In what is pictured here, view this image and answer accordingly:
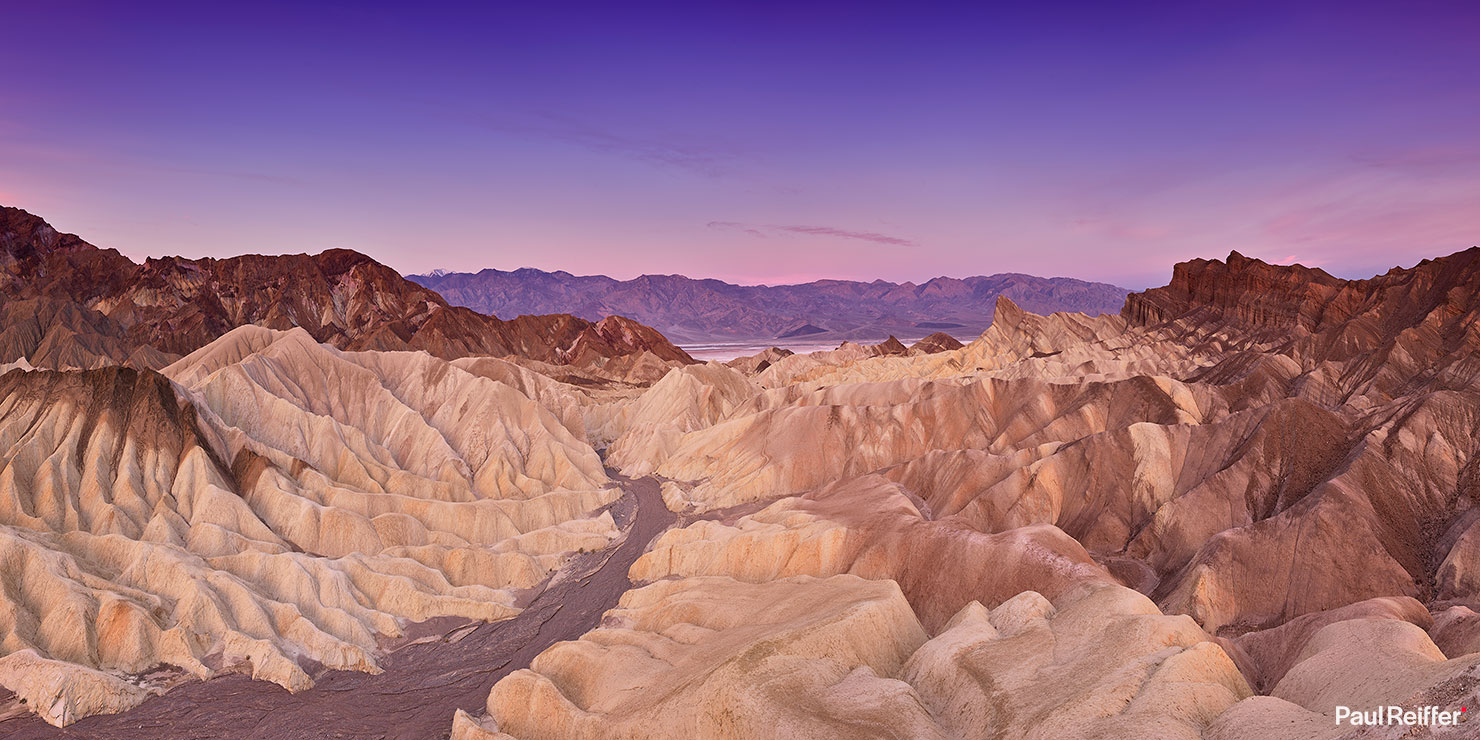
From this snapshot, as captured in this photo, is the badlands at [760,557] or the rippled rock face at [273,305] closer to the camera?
the badlands at [760,557]

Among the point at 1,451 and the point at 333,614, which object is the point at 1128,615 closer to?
the point at 333,614

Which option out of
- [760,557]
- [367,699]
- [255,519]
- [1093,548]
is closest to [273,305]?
[255,519]

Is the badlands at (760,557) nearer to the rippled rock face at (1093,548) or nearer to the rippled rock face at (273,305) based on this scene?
the rippled rock face at (1093,548)

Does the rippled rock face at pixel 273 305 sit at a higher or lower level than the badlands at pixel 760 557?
higher

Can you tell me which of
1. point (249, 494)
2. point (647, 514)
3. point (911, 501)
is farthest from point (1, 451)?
point (911, 501)

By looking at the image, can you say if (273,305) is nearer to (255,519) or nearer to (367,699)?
(255,519)

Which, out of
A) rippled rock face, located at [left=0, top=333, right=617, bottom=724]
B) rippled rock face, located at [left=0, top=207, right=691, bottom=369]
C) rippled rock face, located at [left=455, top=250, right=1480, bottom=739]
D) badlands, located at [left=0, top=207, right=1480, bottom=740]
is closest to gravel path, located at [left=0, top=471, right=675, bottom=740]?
badlands, located at [left=0, top=207, right=1480, bottom=740]

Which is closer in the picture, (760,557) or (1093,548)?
(760,557)

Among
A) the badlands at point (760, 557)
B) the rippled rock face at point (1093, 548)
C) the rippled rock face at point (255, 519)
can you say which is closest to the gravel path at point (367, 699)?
the badlands at point (760, 557)

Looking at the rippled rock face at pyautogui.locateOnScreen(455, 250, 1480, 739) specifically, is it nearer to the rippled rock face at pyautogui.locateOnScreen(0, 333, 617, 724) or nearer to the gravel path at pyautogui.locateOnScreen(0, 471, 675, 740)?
the gravel path at pyautogui.locateOnScreen(0, 471, 675, 740)
